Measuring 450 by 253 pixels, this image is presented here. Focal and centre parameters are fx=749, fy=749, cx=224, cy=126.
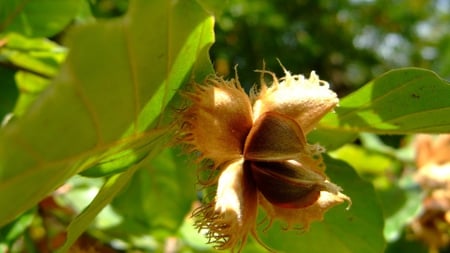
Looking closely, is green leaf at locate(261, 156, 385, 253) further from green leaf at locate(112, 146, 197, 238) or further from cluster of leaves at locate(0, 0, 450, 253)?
green leaf at locate(112, 146, 197, 238)

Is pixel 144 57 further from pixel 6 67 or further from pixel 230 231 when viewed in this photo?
pixel 6 67

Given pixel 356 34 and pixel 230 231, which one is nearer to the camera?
pixel 230 231

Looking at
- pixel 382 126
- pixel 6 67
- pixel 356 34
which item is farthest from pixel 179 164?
pixel 356 34

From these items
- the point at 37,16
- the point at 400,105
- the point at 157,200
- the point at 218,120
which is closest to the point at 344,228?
the point at 400,105

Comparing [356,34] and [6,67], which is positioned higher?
[6,67]

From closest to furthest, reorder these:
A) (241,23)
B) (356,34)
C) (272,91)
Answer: (272,91)
(241,23)
(356,34)

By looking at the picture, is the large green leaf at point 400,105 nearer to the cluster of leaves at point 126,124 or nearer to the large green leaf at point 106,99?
the cluster of leaves at point 126,124

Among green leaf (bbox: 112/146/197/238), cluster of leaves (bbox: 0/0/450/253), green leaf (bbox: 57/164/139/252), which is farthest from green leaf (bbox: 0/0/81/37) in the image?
green leaf (bbox: 57/164/139/252)
